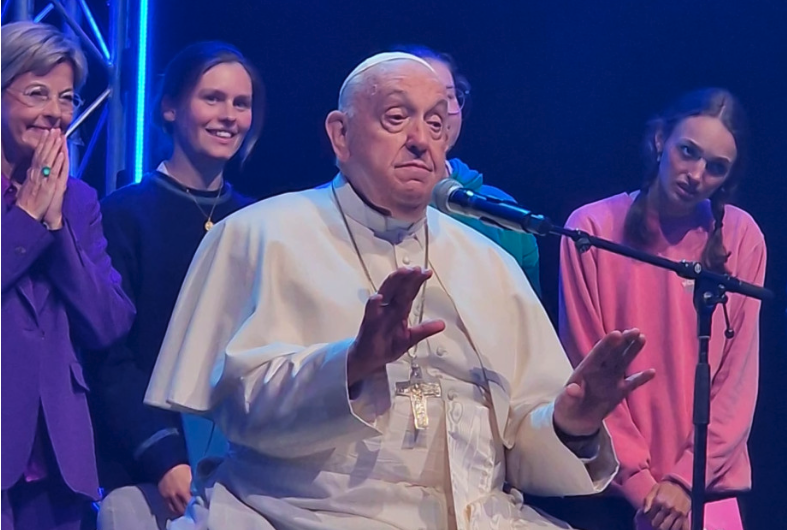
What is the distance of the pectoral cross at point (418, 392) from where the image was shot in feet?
8.95

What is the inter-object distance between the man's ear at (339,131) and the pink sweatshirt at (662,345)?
38.5 inches

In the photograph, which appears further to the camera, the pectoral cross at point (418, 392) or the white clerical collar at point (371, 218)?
the white clerical collar at point (371, 218)

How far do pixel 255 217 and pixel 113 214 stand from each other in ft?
2.20

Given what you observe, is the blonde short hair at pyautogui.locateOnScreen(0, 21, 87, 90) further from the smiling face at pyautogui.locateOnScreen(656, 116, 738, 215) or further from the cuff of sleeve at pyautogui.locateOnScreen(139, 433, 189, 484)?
the smiling face at pyautogui.locateOnScreen(656, 116, 738, 215)

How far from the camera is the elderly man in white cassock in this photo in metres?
2.59

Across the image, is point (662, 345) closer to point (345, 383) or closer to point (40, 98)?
point (345, 383)

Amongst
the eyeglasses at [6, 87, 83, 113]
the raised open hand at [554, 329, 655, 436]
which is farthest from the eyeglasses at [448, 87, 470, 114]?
the raised open hand at [554, 329, 655, 436]

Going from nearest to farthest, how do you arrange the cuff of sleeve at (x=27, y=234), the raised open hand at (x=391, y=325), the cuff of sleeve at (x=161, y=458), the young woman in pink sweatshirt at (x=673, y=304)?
the raised open hand at (x=391, y=325)
the cuff of sleeve at (x=27, y=234)
the cuff of sleeve at (x=161, y=458)
the young woman in pink sweatshirt at (x=673, y=304)

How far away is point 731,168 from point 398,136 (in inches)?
55.6

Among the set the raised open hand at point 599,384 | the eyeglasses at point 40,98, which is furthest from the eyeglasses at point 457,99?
the raised open hand at point 599,384

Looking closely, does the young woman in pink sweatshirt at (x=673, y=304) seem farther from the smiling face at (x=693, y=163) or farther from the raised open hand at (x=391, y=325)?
the raised open hand at (x=391, y=325)

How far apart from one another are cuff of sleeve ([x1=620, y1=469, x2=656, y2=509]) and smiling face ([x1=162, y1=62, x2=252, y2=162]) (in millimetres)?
1499

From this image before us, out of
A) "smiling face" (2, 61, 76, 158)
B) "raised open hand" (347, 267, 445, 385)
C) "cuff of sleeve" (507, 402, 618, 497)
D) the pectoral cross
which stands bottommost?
"cuff of sleeve" (507, 402, 618, 497)

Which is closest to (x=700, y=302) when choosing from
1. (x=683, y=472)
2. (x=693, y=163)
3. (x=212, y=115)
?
(x=683, y=472)
